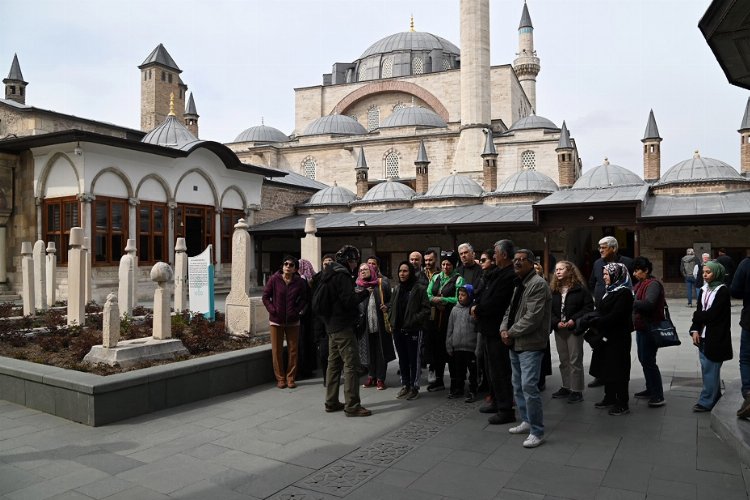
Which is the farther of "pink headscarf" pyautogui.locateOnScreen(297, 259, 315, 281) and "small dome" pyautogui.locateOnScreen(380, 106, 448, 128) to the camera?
"small dome" pyautogui.locateOnScreen(380, 106, 448, 128)

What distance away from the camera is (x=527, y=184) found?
79.9ft

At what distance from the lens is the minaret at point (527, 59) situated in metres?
44.8

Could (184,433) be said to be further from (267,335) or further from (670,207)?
(670,207)

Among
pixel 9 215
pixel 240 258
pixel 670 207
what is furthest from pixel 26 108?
pixel 670 207

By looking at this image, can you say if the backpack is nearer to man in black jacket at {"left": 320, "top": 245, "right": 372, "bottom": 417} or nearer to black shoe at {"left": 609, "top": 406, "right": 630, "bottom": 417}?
man in black jacket at {"left": 320, "top": 245, "right": 372, "bottom": 417}

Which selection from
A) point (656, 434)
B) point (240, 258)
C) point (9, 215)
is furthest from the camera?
point (9, 215)

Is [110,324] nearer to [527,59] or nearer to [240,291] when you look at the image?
[240,291]

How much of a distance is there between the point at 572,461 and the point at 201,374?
401cm

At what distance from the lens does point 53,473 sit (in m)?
4.09

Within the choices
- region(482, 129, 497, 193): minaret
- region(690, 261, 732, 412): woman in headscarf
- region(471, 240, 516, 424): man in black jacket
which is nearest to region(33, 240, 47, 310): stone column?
region(471, 240, 516, 424): man in black jacket

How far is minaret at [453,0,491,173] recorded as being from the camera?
30781mm

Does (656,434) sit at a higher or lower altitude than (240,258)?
lower

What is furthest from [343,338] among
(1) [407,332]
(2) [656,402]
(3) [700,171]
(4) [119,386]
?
(3) [700,171]

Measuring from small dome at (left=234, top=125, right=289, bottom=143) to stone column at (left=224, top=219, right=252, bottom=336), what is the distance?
3448cm
